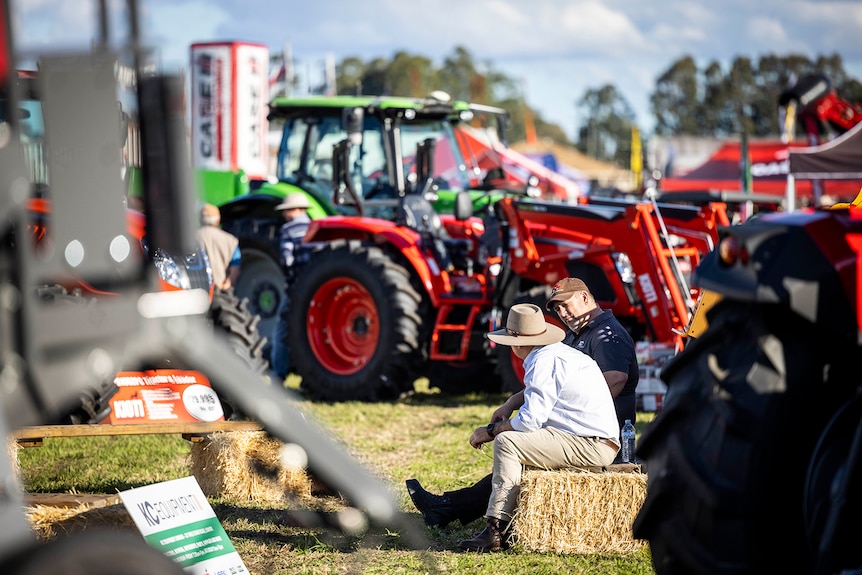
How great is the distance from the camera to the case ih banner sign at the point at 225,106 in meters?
16.7

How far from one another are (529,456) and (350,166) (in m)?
5.92

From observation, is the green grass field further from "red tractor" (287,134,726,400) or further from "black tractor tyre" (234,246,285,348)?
"black tractor tyre" (234,246,285,348)

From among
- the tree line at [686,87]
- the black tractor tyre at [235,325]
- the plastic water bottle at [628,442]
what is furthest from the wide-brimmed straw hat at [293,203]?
the tree line at [686,87]

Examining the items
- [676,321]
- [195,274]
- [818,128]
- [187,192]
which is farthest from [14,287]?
[818,128]

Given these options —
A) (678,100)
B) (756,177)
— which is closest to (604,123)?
(678,100)

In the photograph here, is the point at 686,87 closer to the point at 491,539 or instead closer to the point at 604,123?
the point at 604,123

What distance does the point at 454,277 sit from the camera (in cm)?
1008

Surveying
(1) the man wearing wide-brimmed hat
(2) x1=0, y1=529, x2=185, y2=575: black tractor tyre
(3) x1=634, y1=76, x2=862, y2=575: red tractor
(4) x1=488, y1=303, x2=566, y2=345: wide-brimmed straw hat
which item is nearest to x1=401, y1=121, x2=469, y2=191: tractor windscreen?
(4) x1=488, y1=303, x2=566, y2=345: wide-brimmed straw hat

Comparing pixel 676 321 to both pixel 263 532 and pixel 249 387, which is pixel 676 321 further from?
pixel 249 387

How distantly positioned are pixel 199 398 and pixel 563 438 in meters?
2.12

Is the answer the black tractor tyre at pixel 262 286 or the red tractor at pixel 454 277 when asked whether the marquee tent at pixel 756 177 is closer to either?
the black tractor tyre at pixel 262 286

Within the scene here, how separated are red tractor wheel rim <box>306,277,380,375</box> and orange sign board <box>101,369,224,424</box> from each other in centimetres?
375

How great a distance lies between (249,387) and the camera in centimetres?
247

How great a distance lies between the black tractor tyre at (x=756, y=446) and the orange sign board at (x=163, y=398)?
3664mm
